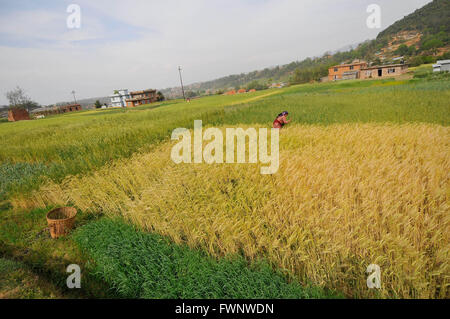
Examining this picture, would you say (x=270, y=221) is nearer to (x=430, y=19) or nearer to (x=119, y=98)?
(x=430, y=19)

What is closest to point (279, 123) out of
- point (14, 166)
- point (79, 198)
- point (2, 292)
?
point (79, 198)

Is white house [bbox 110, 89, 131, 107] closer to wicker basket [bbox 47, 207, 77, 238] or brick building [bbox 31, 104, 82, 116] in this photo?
brick building [bbox 31, 104, 82, 116]

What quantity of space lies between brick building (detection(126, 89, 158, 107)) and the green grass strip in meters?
71.1

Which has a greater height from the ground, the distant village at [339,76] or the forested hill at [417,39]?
the forested hill at [417,39]

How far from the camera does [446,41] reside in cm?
6250

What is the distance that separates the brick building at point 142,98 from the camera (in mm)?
67744

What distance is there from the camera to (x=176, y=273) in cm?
282

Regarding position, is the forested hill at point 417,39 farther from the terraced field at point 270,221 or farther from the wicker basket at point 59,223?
the wicker basket at point 59,223

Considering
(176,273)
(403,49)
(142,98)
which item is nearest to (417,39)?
(403,49)

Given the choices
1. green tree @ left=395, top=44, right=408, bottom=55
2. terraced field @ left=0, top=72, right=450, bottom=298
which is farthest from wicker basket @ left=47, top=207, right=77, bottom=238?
green tree @ left=395, top=44, right=408, bottom=55

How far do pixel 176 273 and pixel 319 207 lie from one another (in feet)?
7.76

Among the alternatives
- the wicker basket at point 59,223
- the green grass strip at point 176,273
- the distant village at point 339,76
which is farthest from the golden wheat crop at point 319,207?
the distant village at point 339,76

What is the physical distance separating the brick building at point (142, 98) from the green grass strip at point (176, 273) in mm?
71124

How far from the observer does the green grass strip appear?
7.88ft
